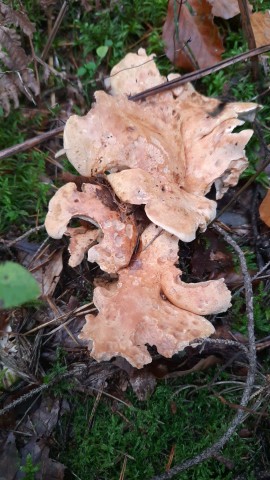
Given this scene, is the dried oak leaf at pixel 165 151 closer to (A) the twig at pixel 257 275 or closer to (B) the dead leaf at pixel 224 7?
(A) the twig at pixel 257 275

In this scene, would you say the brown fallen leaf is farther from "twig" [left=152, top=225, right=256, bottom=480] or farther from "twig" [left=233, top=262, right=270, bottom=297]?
"twig" [left=152, top=225, right=256, bottom=480]

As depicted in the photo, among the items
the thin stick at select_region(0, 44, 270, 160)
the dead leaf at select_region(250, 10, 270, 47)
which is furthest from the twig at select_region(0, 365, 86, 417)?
the dead leaf at select_region(250, 10, 270, 47)

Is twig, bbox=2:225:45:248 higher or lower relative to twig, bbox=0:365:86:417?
higher

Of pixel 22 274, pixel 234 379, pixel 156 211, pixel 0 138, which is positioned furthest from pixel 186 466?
pixel 0 138

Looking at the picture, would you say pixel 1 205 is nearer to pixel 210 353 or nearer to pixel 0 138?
pixel 0 138

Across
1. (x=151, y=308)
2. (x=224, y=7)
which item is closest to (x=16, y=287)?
(x=151, y=308)

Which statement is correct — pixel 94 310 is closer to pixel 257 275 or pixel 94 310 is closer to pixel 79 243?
pixel 79 243
